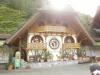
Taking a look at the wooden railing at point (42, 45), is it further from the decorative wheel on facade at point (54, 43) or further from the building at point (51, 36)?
the decorative wheel on facade at point (54, 43)

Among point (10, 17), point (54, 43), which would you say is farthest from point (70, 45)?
Answer: point (10, 17)

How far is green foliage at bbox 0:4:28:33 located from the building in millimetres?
12326

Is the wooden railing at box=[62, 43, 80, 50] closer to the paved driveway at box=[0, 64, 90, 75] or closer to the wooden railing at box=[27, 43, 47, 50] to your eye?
the wooden railing at box=[27, 43, 47, 50]

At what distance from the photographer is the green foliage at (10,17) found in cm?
3819

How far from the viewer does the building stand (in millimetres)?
24094

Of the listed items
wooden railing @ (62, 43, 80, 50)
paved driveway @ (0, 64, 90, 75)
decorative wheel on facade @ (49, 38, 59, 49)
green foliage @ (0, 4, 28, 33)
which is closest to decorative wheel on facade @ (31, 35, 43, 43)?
decorative wheel on facade @ (49, 38, 59, 49)

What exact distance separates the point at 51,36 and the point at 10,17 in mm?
17336

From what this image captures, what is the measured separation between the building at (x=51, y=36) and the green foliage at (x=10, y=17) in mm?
→ 12326

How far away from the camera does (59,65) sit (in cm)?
2430

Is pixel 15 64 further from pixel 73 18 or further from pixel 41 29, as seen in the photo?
pixel 73 18

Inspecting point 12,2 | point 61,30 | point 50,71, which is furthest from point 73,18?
point 12,2

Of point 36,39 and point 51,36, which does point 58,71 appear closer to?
point 36,39

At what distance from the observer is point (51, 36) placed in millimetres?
25031

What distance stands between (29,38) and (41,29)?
3.78 feet
